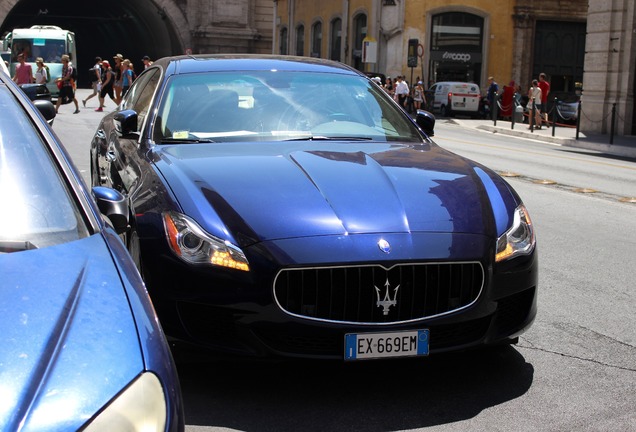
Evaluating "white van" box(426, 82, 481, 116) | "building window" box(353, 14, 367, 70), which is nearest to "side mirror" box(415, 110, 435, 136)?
"white van" box(426, 82, 481, 116)

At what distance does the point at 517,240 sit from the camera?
14.8 feet

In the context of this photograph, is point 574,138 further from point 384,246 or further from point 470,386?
point 384,246

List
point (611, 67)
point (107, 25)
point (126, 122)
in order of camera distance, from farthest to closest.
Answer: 1. point (107, 25)
2. point (611, 67)
3. point (126, 122)

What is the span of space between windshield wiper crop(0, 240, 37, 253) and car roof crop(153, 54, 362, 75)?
3.38 m

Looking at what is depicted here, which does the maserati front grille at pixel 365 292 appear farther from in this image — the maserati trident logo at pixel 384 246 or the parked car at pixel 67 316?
the parked car at pixel 67 316

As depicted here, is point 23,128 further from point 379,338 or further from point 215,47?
point 215,47

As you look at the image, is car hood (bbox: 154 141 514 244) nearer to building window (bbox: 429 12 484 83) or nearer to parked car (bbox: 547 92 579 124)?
parked car (bbox: 547 92 579 124)

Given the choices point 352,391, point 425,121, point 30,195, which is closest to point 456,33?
point 425,121

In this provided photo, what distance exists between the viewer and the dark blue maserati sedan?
13.3 feet

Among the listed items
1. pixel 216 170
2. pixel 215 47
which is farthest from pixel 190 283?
pixel 215 47

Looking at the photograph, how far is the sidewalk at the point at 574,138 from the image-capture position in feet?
77.8

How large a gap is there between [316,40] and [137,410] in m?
55.3

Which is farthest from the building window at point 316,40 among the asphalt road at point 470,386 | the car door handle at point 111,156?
the asphalt road at point 470,386

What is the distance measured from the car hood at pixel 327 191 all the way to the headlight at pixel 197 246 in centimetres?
5
